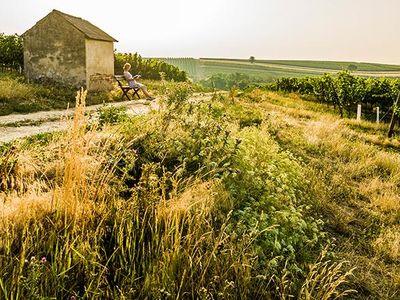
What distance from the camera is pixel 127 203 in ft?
13.5

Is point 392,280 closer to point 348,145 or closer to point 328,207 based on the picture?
point 328,207

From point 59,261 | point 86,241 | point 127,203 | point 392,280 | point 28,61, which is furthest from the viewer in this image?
point 28,61

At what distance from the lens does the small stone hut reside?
59.0ft

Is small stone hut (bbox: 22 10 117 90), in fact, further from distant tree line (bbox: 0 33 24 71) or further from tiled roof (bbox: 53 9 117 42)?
distant tree line (bbox: 0 33 24 71)

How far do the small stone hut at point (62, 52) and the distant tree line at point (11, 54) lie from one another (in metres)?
8.84

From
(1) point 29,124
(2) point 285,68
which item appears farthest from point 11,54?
(2) point 285,68

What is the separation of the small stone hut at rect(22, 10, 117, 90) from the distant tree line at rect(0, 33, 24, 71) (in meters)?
8.84

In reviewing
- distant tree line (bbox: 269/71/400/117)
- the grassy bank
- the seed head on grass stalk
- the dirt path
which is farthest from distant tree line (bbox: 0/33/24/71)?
the seed head on grass stalk

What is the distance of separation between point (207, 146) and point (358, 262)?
2469 millimetres

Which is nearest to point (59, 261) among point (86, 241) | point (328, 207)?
point (86, 241)

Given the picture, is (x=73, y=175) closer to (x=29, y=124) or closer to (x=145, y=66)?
(x=29, y=124)

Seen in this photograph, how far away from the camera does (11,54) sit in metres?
26.5

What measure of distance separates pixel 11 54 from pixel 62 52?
10.4 m

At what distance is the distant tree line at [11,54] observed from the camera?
1039 inches
